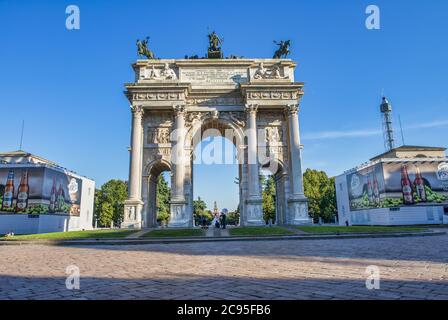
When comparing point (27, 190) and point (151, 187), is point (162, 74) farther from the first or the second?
point (27, 190)

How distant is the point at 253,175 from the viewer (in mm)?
30000

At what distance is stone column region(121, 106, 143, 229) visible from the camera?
28.2 m

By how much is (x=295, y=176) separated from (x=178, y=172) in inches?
448

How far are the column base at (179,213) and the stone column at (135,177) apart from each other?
2982mm

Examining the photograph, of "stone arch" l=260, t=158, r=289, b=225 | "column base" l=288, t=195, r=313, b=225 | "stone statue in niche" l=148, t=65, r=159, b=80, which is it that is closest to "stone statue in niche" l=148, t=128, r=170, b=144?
"stone statue in niche" l=148, t=65, r=159, b=80

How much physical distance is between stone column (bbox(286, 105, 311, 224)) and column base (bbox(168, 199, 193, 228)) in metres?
9.93

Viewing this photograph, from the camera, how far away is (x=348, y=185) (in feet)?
162

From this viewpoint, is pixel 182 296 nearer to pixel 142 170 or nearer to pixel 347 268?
pixel 347 268

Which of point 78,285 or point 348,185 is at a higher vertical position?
point 348,185

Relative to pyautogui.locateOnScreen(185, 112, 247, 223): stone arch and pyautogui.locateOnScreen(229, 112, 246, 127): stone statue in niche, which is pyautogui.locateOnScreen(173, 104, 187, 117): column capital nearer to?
pyautogui.locateOnScreen(185, 112, 247, 223): stone arch

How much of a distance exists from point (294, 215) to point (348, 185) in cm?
2404

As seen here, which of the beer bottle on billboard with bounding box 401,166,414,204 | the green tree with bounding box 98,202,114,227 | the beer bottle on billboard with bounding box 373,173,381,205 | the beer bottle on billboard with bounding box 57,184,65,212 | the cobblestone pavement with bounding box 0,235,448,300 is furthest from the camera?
the green tree with bounding box 98,202,114,227
